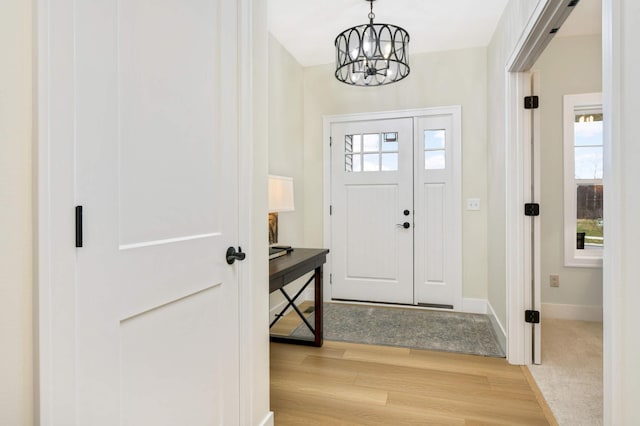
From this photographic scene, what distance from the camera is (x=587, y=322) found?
3375 millimetres

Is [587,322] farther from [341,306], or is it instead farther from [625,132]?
[625,132]

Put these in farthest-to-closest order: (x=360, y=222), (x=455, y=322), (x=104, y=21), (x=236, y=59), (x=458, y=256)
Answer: (x=360, y=222), (x=458, y=256), (x=455, y=322), (x=236, y=59), (x=104, y=21)

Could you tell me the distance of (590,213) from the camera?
3502 mm

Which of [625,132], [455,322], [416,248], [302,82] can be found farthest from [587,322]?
[302,82]

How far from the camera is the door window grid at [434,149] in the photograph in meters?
3.80

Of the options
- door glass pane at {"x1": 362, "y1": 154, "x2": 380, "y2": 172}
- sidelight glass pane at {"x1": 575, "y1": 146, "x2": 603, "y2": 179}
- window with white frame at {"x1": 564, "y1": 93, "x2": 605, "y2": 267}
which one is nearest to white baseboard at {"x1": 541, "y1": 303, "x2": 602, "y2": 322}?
window with white frame at {"x1": 564, "y1": 93, "x2": 605, "y2": 267}

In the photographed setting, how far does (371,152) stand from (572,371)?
2.63 meters

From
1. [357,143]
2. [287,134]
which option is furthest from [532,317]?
[287,134]

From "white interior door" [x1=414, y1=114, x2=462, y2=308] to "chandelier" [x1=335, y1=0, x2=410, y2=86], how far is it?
1.10m

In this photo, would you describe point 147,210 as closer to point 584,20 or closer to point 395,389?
point 395,389

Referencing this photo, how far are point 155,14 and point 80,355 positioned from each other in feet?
3.03

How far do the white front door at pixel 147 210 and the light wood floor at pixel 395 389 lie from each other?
2.59 feet

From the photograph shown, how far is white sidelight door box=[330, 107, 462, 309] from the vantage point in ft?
12.4

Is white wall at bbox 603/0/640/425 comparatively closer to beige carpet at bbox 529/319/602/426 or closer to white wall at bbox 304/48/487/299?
beige carpet at bbox 529/319/602/426
